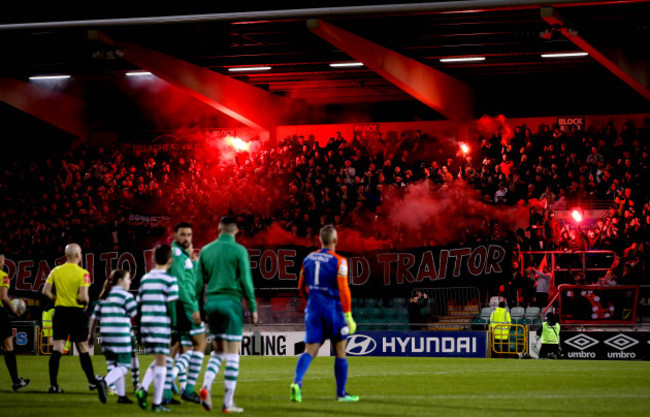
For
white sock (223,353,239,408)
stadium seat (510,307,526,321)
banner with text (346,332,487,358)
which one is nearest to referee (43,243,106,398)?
white sock (223,353,239,408)

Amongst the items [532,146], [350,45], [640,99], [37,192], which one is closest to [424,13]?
[350,45]

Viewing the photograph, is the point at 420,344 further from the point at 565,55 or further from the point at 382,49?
the point at 565,55

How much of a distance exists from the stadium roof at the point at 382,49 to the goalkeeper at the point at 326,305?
612 inches

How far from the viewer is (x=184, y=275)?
12438 millimetres

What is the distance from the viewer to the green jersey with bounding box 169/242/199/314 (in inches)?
488

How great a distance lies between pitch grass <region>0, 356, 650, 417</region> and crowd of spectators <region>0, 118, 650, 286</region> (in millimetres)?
7766

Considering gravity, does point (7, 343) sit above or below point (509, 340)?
above

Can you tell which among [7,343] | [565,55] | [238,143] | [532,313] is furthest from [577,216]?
[7,343]

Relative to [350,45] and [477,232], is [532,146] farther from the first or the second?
[350,45]

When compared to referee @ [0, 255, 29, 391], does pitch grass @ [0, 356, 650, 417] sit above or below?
below

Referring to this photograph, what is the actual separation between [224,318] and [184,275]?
157 centimetres

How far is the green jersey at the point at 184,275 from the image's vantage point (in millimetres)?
12391

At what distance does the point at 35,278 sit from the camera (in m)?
29.8

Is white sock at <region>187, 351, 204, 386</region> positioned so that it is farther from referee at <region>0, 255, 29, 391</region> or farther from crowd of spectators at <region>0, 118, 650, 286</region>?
crowd of spectators at <region>0, 118, 650, 286</region>
